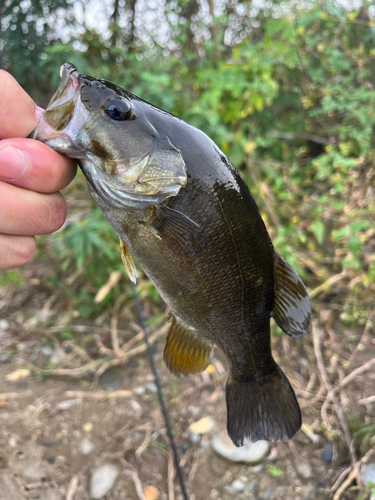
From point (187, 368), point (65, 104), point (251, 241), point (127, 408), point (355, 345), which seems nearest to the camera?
point (65, 104)

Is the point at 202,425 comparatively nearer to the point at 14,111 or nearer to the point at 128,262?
the point at 128,262

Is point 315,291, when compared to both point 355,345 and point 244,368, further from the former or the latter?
point 244,368

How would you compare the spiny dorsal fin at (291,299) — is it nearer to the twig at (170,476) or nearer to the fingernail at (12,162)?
the fingernail at (12,162)

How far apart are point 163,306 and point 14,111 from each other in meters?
2.08

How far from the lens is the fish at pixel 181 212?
32.7 inches

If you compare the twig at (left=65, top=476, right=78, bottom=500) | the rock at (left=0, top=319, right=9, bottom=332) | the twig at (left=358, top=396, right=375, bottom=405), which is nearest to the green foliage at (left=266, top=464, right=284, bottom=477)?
the twig at (left=358, top=396, right=375, bottom=405)

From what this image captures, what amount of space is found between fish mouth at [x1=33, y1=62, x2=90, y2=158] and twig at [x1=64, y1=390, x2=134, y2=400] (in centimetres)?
192

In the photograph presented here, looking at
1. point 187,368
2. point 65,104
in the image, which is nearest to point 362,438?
point 187,368

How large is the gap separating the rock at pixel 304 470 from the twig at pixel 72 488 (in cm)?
127

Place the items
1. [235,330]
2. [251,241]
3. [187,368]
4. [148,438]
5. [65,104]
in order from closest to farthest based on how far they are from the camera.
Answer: [65,104] < [251,241] < [235,330] < [187,368] < [148,438]

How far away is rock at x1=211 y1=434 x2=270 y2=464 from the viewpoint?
6.15ft

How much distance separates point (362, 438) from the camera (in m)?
1.85

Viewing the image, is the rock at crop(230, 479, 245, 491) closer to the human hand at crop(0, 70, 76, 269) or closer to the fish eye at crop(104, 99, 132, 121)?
the human hand at crop(0, 70, 76, 269)

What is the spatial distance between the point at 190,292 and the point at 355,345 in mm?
1934
